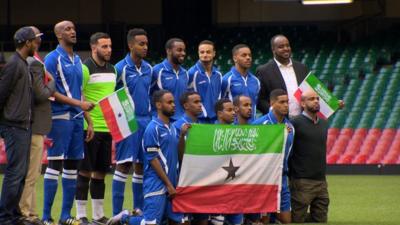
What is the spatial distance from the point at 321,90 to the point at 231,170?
204cm

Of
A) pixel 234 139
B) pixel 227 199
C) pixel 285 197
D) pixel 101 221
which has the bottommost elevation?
pixel 101 221

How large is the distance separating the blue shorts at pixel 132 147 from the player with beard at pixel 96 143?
0.21 metres

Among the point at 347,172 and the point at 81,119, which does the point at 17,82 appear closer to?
the point at 81,119

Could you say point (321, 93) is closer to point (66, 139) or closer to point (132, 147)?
point (132, 147)

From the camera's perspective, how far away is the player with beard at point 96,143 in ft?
43.2

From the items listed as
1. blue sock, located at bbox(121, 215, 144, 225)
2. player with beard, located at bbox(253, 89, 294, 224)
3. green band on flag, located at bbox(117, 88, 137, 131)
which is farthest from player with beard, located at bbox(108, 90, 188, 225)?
Result: player with beard, located at bbox(253, 89, 294, 224)

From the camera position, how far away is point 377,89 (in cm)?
2672

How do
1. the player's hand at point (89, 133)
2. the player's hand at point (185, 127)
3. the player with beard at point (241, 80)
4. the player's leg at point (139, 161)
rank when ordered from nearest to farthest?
1. the player's hand at point (185, 127)
2. the player's hand at point (89, 133)
3. the player's leg at point (139, 161)
4. the player with beard at point (241, 80)

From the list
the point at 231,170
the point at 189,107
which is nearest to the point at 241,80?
the point at 231,170

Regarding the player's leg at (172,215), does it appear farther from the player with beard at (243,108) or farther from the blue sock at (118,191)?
the player with beard at (243,108)

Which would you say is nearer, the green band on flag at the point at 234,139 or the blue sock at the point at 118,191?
the green band on flag at the point at 234,139

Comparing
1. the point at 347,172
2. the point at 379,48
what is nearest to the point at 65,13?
the point at 379,48

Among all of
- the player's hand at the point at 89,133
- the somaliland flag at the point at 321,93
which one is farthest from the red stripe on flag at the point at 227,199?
the somaliland flag at the point at 321,93

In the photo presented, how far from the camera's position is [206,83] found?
13812 millimetres
